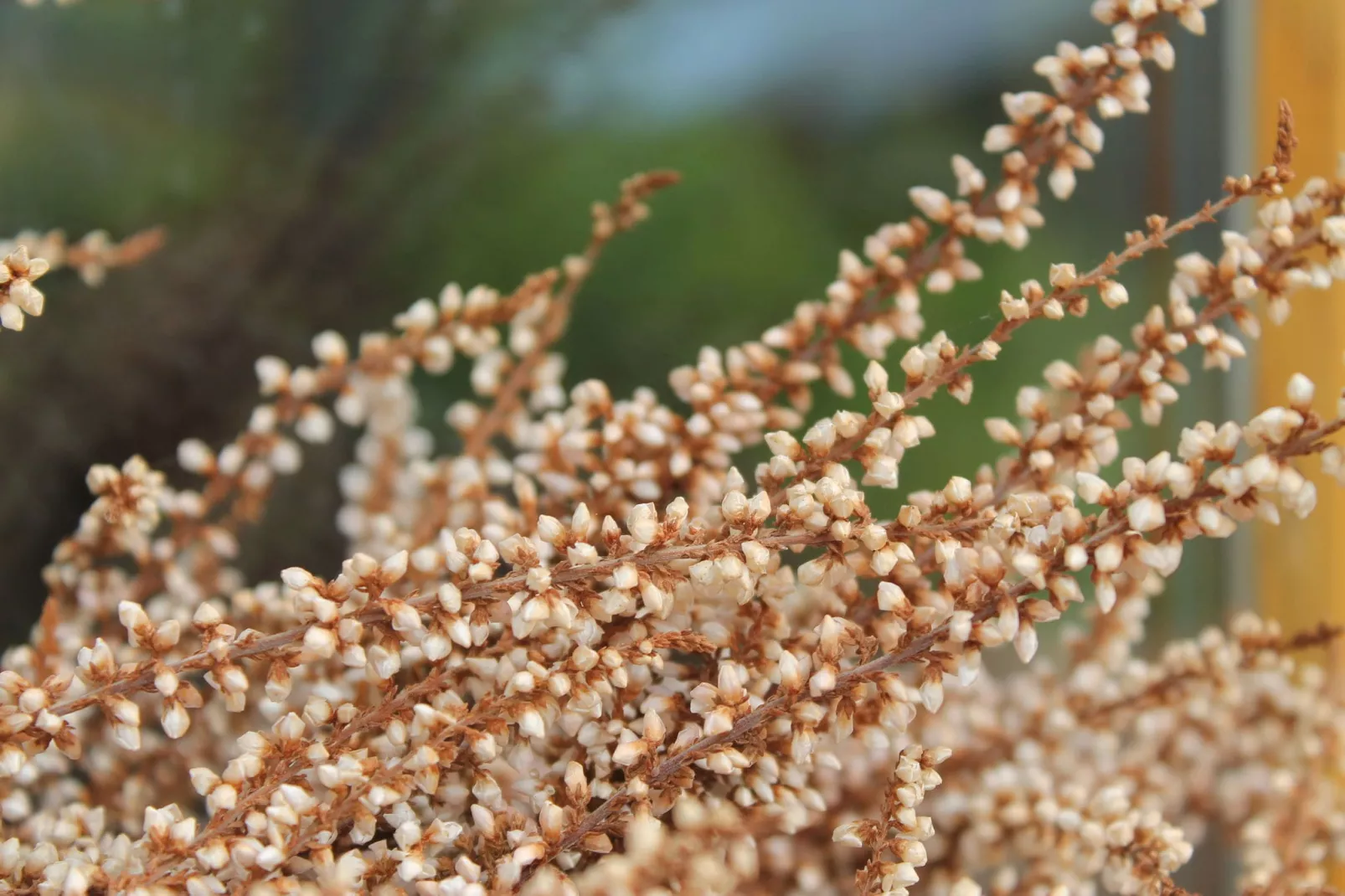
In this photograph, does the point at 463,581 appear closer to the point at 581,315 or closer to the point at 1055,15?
the point at 581,315

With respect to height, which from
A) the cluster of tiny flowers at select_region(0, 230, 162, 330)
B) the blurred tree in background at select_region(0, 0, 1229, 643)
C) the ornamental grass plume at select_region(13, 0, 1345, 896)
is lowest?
the ornamental grass plume at select_region(13, 0, 1345, 896)

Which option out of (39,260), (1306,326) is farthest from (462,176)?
(1306,326)

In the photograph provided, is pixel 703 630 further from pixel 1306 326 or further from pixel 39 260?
pixel 1306 326

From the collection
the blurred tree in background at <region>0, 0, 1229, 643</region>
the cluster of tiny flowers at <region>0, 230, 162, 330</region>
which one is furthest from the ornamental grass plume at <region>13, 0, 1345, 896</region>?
the blurred tree in background at <region>0, 0, 1229, 643</region>

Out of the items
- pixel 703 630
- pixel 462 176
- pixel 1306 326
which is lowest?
pixel 703 630

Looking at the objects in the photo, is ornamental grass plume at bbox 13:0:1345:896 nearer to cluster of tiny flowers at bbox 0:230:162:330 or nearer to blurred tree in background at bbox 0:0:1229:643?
cluster of tiny flowers at bbox 0:230:162:330

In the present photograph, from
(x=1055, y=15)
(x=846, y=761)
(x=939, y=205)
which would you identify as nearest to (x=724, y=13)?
(x=1055, y=15)

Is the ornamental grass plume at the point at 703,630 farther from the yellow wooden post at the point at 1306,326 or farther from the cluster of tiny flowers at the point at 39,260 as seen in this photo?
the yellow wooden post at the point at 1306,326
